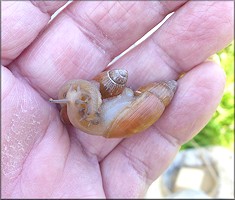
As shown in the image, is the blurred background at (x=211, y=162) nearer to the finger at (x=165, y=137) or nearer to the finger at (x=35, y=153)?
the finger at (x=165, y=137)

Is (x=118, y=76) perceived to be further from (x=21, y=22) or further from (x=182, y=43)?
(x=21, y=22)

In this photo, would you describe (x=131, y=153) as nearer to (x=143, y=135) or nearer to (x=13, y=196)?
(x=143, y=135)

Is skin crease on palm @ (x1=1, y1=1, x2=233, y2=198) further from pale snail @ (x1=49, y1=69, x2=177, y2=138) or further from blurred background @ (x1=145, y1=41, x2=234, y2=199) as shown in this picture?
blurred background @ (x1=145, y1=41, x2=234, y2=199)

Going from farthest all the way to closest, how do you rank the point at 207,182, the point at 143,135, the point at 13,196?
the point at 207,182 < the point at 143,135 < the point at 13,196

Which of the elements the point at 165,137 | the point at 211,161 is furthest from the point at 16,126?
the point at 211,161

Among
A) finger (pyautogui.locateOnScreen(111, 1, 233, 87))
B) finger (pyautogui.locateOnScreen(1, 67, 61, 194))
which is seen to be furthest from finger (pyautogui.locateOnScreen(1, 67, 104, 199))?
finger (pyautogui.locateOnScreen(111, 1, 233, 87))

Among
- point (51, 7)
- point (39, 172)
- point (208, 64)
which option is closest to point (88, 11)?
point (51, 7)

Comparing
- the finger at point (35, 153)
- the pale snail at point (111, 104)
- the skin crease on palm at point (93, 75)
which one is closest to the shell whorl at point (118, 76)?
the pale snail at point (111, 104)
